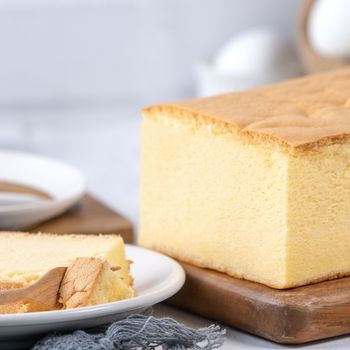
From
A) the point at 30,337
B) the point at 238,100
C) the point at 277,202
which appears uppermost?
the point at 238,100

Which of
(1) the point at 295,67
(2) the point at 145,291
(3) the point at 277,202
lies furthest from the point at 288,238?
(1) the point at 295,67

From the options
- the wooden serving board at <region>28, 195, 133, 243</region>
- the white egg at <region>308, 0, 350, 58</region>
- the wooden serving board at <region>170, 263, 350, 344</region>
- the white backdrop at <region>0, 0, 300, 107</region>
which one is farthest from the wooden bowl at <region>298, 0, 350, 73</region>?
the wooden serving board at <region>170, 263, 350, 344</region>

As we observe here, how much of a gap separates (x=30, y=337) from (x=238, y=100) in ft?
1.55

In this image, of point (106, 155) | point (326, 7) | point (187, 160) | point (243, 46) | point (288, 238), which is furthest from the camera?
point (243, 46)

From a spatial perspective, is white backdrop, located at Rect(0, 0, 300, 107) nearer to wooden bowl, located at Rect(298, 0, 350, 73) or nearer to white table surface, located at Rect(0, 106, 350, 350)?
white table surface, located at Rect(0, 106, 350, 350)

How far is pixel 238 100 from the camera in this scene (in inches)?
58.1

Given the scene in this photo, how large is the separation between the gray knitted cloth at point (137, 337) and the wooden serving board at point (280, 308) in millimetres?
99

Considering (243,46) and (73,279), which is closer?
(73,279)

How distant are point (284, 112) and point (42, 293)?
42 centimetres

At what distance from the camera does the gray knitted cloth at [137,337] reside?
1.13 meters

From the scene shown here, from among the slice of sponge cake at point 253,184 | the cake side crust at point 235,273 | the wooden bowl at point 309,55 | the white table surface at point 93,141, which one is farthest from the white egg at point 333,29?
the cake side crust at point 235,273

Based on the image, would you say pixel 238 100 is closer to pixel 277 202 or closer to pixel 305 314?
pixel 277 202

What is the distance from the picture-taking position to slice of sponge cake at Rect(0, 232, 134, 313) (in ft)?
3.85

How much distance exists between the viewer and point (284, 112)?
141 centimetres
